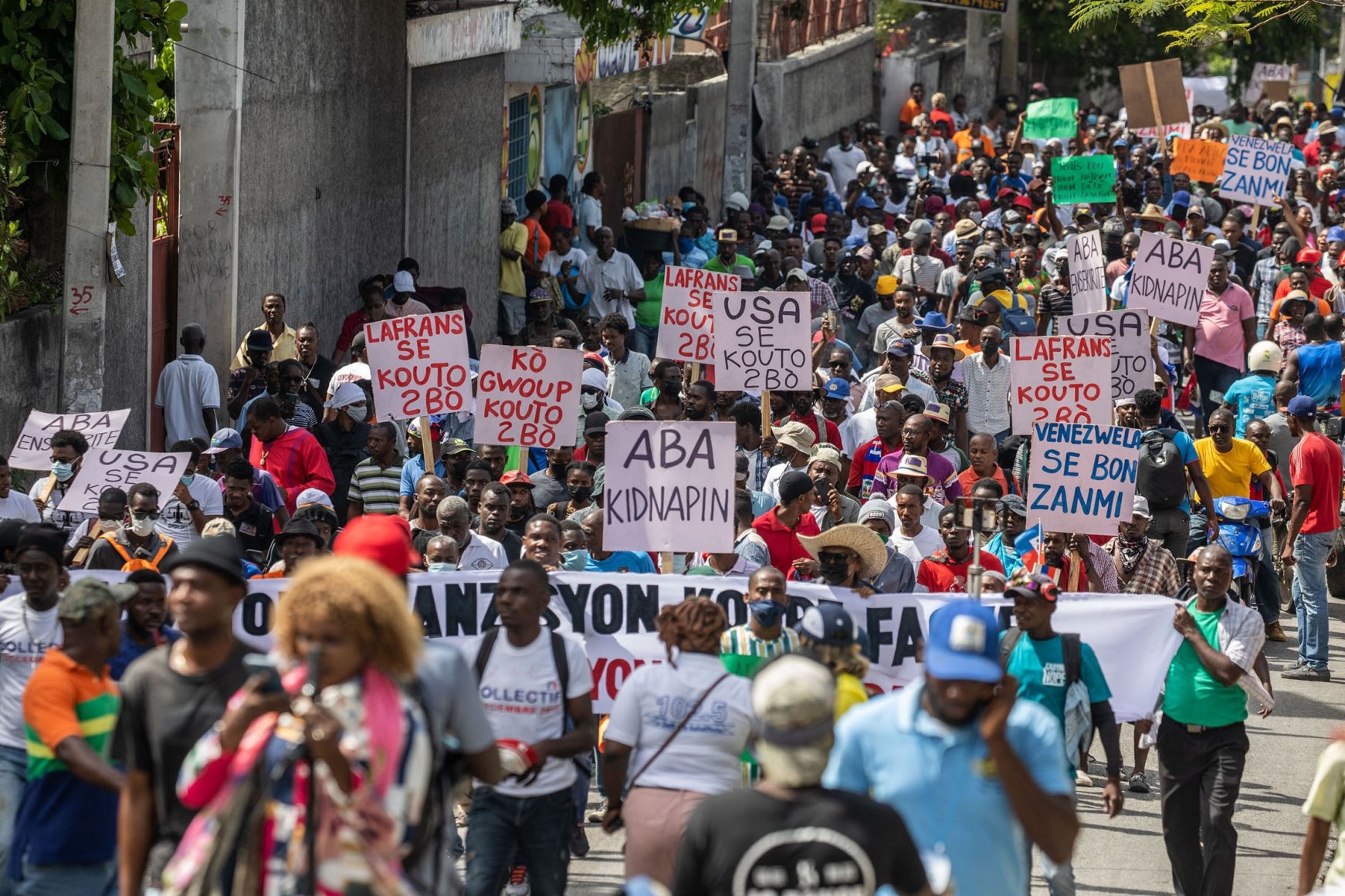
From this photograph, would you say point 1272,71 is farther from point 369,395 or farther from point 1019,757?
point 1019,757

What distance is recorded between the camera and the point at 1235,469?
1288 centimetres

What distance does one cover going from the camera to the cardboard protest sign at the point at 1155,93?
25.8m

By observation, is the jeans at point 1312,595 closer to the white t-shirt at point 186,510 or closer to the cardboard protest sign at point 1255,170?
the white t-shirt at point 186,510

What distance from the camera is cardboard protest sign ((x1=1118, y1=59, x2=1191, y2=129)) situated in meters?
25.8

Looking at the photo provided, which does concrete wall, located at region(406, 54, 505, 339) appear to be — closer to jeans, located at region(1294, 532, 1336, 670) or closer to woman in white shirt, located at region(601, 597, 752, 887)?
jeans, located at region(1294, 532, 1336, 670)

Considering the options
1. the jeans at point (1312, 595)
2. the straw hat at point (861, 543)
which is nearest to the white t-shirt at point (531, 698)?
the straw hat at point (861, 543)

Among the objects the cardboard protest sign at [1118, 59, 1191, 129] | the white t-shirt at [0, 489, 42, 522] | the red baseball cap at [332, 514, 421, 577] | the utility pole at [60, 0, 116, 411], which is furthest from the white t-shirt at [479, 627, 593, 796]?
the cardboard protest sign at [1118, 59, 1191, 129]

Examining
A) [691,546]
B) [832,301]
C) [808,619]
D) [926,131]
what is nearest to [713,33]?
[926,131]

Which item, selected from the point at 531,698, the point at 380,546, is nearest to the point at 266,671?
the point at 380,546

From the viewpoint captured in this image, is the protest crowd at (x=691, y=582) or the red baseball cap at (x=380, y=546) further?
the red baseball cap at (x=380, y=546)

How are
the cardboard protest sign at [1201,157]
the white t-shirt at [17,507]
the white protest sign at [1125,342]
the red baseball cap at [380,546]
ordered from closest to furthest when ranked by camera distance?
the red baseball cap at [380,546], the white t-shirt at [17,507], the white protest sign at [1125,342], the cardboard protest sign at [1201,157]

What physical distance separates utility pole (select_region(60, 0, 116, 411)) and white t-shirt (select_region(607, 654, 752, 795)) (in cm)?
665

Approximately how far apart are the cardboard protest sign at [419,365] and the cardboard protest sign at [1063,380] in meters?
3.33

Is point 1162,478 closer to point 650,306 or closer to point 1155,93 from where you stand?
point 650,306
